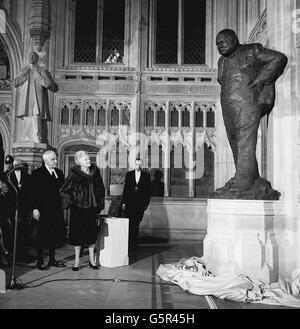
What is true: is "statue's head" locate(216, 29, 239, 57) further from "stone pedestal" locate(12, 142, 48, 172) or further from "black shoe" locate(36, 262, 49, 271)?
"stone pedestal" locate(12, 142, 48, 172)

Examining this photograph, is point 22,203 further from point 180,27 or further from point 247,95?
point 180,27

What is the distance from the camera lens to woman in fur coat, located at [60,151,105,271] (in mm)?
4801

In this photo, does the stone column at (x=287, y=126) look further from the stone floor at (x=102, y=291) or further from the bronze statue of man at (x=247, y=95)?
the stone floor at (x=102, y=291)

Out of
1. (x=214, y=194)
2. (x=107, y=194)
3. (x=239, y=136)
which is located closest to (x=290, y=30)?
(x=239, y=136)

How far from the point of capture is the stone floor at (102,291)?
3350 mm

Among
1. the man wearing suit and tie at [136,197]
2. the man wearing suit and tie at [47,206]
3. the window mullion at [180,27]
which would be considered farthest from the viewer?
the window mullion at [180,27]

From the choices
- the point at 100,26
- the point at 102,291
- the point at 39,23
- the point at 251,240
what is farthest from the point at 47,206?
the point at 100,26

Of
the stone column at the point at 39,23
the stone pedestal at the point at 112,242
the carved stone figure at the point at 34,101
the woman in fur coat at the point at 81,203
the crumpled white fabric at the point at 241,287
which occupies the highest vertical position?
the stone column at the point at 39,23

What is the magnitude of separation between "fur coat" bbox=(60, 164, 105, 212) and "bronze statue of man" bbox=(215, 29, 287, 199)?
1.58 meters

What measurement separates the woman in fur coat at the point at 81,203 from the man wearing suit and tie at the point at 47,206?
0.88 feet

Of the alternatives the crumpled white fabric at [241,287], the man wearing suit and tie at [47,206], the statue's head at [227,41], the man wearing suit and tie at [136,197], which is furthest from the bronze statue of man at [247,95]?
the man wearing suit and tie at [136,197]

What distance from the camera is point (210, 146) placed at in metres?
8.77

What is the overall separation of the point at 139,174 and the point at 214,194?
2674mm

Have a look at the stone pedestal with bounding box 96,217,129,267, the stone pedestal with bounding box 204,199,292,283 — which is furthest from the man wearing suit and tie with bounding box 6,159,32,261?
the stone pedestal with bounding box 204,199,292,283
